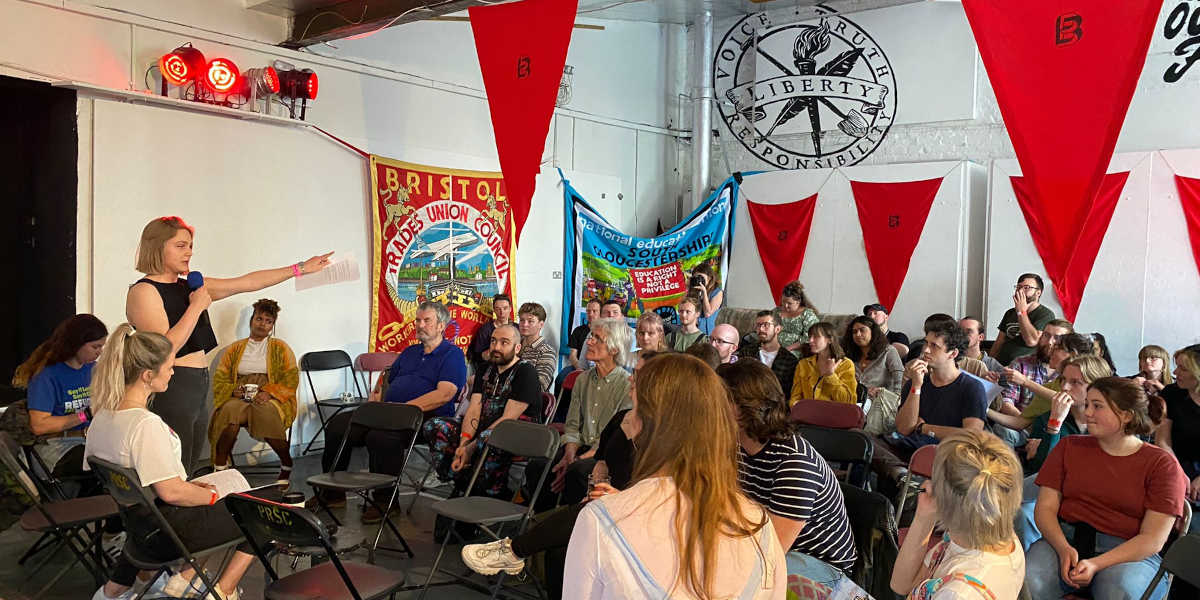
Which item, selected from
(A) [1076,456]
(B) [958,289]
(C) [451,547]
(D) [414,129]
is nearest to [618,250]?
(D) [414,129]

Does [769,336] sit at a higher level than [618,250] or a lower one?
lower

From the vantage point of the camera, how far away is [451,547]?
464 centimetres

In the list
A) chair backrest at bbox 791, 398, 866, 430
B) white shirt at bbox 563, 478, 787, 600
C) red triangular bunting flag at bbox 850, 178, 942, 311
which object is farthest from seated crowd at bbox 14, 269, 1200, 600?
red triangular bunting flag at bbox 850, 178, 942, 311

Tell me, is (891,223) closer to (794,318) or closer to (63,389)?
(794,318)

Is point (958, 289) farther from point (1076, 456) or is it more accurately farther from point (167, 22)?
point (167, 22)

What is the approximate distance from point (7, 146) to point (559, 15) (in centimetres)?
373

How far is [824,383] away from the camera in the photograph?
5.46 m

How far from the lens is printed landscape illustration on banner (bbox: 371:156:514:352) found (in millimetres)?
7254

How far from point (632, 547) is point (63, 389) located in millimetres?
3915

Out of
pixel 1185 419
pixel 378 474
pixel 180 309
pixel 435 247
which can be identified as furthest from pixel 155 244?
pixel 1185 419

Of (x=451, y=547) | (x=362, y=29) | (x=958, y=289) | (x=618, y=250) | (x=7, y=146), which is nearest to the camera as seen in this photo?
(x=451, y=547)

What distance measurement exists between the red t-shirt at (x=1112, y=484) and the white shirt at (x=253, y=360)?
15.9 feet

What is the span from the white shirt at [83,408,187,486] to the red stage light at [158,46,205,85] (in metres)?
3.45

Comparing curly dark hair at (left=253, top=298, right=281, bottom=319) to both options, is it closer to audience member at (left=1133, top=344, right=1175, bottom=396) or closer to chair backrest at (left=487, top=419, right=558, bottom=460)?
chair backrest at (left=487, top=419, right=558, bottom=460)
